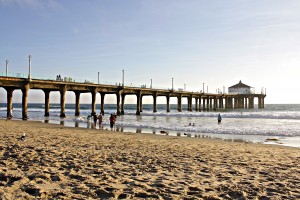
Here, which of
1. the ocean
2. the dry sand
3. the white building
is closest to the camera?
the dry sand

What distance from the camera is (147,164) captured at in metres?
7.84

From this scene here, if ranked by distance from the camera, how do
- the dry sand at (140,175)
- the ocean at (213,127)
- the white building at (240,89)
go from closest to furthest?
the dry sand at (140,175), the ocean at (213,127), the white building at (240,89)

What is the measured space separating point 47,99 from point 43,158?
1398 inches

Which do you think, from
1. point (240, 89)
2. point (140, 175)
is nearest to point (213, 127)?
point (140, 175)

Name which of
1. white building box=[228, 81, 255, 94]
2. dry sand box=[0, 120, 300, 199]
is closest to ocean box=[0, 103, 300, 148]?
dry sand box=[0, 120, 300, 199]

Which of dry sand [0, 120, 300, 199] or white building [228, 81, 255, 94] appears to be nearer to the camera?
dry sand [0, 120, 300, 199]

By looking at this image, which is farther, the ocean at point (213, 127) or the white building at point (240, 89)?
the white building at point (240, 89)

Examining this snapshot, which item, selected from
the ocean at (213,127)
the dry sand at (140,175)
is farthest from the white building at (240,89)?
the dry sand at (140,175)

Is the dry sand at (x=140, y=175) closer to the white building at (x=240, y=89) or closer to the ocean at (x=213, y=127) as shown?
the ocean at (x=213, y=127)

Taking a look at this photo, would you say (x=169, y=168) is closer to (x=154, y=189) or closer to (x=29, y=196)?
(x=154, y=189)

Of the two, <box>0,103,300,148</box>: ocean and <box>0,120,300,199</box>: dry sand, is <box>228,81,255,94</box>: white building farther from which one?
<box>0,120,300,199</box>: dry sand

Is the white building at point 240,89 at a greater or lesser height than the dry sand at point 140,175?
greater

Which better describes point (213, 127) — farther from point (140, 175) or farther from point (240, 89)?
point (240, 89)

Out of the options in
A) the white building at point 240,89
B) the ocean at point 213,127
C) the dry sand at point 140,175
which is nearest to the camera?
the dry sand at point 140,175
